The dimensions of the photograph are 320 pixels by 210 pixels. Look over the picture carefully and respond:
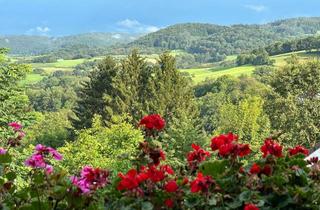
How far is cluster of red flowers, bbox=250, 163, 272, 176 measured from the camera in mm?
3213

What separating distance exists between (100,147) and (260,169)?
29.5 m

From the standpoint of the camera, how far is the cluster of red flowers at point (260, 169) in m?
3.21

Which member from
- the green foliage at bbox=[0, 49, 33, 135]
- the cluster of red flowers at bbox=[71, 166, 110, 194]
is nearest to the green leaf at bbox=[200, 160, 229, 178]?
the cluster of red flowers at bbox=[71, 166, 110, 194]

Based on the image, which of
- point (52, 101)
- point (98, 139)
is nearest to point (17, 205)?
point (98, 139)

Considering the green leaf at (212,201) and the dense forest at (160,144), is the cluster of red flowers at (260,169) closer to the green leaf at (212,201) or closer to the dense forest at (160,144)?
the dense forest at (160,144)

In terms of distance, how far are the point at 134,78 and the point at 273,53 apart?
96.7 meters

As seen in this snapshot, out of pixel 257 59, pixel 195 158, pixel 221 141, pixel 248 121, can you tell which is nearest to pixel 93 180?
pixel 195 158

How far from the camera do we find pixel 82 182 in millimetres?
3527

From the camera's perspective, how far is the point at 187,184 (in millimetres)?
3316

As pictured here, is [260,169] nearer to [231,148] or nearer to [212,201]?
[231,148]

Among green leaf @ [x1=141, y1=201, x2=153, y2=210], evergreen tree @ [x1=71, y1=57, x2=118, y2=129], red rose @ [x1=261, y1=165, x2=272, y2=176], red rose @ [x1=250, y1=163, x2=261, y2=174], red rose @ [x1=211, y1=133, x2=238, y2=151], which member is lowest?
evergreen tree @ [x1=71, y1=57, x2=118, y2=129]

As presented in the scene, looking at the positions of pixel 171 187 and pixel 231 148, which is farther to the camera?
pixel 231 148

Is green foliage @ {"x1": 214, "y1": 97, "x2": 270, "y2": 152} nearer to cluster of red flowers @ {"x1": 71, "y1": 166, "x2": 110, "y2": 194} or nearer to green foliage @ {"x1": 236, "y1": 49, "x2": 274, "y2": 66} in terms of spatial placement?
cluster of red flowers @ {"x1": 71, "y1": 166, "x2": 110, "y2": 194}

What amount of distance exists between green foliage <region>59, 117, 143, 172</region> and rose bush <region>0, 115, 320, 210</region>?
81.0 feet
